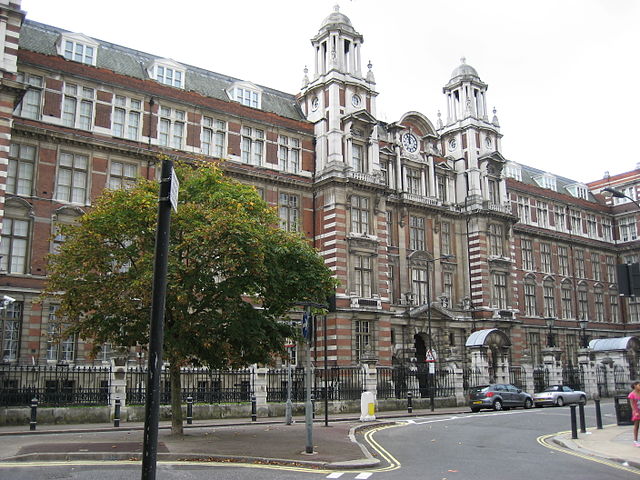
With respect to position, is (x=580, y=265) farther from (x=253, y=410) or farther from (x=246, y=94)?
(x=253, y=410)

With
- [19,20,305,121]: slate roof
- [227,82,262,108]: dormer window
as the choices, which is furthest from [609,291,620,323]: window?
[227,82,262,108]: dormer window

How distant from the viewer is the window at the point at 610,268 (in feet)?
223

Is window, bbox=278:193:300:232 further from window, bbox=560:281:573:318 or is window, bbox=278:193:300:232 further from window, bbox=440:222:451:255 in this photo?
window, bbox=560:281:573:318

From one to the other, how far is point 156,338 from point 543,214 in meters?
61.6

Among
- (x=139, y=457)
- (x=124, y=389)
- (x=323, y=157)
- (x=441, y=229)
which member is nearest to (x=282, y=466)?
(x=139, y=457)

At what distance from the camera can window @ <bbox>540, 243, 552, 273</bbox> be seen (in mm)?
61481

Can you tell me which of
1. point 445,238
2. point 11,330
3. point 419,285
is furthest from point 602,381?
point 11,330

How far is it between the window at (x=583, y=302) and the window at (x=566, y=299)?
4.16 ft

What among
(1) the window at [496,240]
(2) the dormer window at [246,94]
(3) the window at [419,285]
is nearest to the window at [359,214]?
(3) the window at [419,285]

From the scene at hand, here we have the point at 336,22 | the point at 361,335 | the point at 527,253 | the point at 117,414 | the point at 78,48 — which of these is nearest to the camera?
the point at 117,414

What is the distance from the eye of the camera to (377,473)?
13.5 m

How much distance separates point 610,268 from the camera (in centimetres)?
6856

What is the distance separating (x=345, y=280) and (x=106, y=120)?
1819cm

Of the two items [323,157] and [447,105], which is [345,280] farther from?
[447,105]
